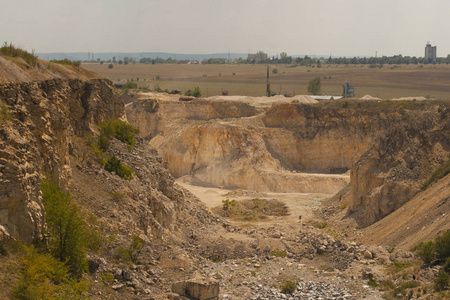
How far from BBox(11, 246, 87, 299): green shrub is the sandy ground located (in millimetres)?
19208

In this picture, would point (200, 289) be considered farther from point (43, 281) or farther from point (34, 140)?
point (34, 140)

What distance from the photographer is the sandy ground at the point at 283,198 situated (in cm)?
3662

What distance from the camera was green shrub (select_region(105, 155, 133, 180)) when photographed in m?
25.1

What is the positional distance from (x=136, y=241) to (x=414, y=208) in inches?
534

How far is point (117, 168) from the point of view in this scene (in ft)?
83.5

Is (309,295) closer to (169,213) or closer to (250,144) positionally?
(169,213)

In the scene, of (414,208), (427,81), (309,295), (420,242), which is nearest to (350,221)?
(414,208)

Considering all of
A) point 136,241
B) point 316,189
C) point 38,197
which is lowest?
point 316,189

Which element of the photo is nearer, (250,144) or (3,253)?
(3,253)

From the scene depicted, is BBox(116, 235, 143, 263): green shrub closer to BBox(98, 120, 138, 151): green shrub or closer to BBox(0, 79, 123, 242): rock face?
BBox(0, 79, 123, 242): rock face

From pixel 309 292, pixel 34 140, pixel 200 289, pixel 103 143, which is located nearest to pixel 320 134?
pixel 103 143

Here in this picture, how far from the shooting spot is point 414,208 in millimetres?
28453

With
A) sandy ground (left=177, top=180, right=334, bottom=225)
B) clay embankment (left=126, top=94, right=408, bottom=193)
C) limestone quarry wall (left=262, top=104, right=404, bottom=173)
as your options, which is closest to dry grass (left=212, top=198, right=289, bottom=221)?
sandy ground (left=177, top=180, right=334, bottom=225)

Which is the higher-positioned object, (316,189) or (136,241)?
(136,241)
